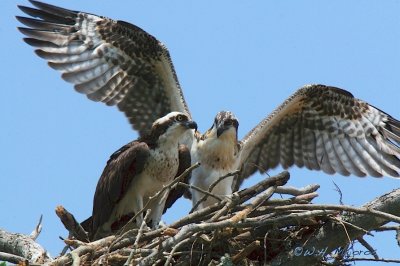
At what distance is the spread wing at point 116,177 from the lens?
908 centimetres

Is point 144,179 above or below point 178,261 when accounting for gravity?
above

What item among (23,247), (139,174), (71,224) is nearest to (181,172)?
(139,174)

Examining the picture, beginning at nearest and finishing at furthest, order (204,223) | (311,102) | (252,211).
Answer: (204,223)
(252,211)
(311,102)

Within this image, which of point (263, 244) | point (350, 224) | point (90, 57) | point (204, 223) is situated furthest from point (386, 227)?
point (90, 57)

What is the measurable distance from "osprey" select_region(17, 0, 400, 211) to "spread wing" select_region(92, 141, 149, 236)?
5.69 feet

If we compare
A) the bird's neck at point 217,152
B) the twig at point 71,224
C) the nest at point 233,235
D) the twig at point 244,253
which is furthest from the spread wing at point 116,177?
the twig at point 244,253

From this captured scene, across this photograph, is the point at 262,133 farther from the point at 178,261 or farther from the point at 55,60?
the point at 178,261

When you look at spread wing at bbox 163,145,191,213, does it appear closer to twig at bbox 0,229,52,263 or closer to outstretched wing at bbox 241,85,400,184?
outstretched wing at bbox 241,85,400,184

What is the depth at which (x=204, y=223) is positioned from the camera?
7672 mm

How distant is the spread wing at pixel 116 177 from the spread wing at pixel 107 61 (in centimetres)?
180

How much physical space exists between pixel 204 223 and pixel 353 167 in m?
3.68

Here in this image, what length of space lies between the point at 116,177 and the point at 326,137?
3160 mm

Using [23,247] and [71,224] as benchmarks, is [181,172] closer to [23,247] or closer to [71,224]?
[71,224]

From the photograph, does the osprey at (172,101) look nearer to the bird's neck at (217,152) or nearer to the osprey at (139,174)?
the bird's neck at (217,152)
